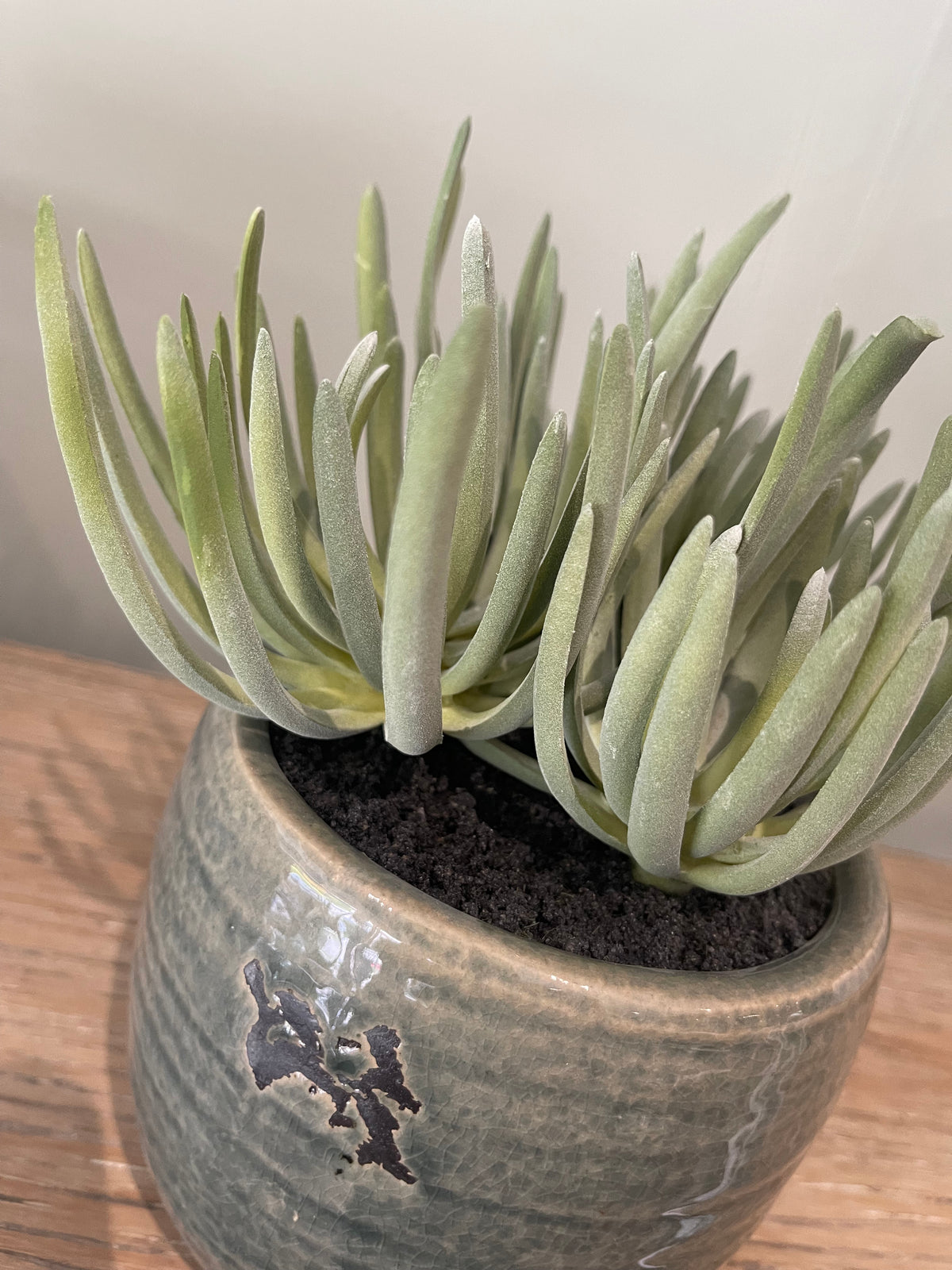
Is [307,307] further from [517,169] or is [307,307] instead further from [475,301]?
[475,301]

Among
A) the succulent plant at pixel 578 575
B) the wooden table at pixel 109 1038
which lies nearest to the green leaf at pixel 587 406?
the succulent plant at pixel 578 575

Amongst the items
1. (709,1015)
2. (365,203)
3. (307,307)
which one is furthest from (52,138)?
(709,1015)

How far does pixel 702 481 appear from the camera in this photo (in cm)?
30

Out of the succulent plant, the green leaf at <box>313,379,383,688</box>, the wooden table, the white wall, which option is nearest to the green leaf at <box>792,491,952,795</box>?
the succulent plant

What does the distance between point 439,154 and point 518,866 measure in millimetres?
393

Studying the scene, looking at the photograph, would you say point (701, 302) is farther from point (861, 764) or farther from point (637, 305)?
point (861, 764)

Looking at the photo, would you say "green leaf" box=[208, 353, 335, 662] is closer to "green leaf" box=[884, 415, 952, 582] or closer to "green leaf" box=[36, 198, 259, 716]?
"green leaf" box=[36, 198, 259, 716]

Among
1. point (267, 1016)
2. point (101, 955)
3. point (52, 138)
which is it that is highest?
point (52, 138)

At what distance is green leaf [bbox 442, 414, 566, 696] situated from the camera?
0.65ft

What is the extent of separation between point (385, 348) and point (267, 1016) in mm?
175

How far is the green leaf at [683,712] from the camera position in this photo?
0.59 ft

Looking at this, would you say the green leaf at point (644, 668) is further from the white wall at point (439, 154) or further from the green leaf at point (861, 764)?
Answer: the white wall at point (439, 154)

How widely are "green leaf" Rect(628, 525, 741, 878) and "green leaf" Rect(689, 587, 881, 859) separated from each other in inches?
0.4

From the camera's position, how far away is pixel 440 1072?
0.65ft
